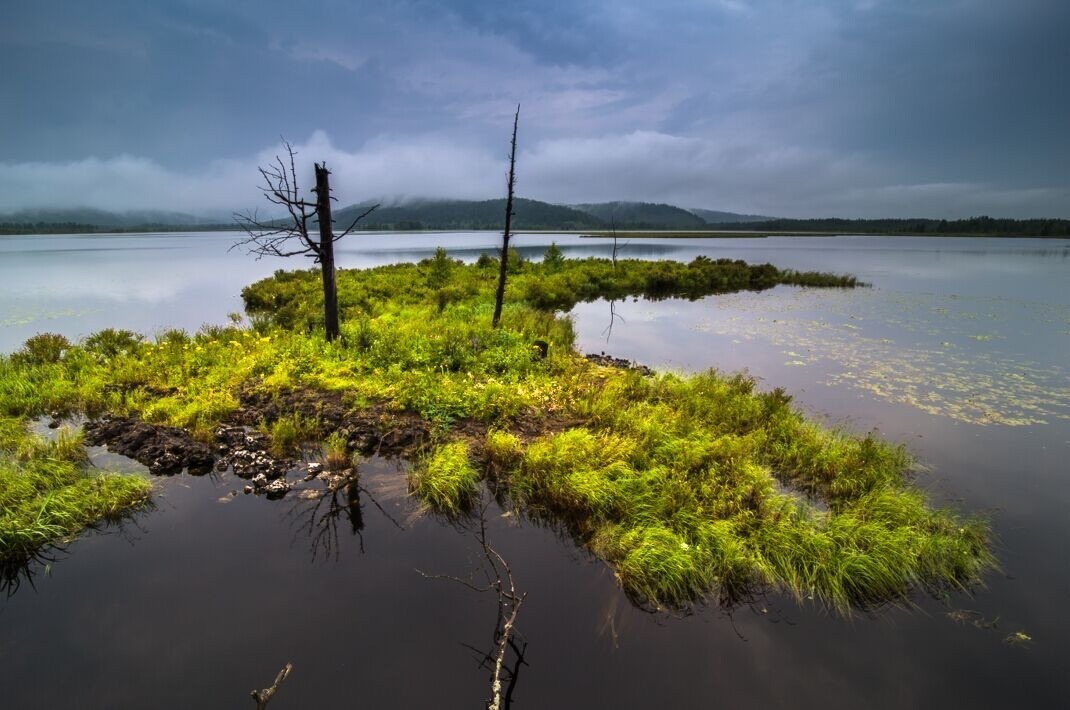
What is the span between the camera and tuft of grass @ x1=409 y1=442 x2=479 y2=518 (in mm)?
7977

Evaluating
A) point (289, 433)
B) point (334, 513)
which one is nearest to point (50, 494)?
point (289, 433)

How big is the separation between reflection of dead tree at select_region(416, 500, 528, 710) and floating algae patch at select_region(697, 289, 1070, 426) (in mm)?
13249

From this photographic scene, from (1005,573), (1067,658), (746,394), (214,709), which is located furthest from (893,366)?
(214,709)

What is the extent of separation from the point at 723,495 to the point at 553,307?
2382cm

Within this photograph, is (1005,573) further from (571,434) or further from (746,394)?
(571,434)

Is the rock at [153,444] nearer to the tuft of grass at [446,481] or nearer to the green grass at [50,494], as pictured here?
the green grass at [50,494]

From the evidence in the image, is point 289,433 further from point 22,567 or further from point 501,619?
point 501,619

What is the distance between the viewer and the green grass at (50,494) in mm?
6621

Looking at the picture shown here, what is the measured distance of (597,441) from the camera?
9297mm

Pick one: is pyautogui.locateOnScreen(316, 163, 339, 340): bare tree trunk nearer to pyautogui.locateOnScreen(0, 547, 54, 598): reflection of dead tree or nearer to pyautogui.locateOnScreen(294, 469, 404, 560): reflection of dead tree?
pyautogui.locateOnScreen(294, 469, 404, 560): reflection of dead tree

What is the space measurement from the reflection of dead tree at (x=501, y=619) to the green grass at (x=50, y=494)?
5736mm

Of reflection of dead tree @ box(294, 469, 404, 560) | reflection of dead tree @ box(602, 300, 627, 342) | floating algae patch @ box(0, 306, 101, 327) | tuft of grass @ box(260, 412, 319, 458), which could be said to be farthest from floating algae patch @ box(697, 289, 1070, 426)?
floating algae patch @ box(0, 306, 101, 327)

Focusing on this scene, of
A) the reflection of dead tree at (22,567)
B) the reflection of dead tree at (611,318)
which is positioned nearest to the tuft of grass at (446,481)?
the reflection of dead tree at (22,567)

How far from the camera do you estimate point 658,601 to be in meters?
6.12
